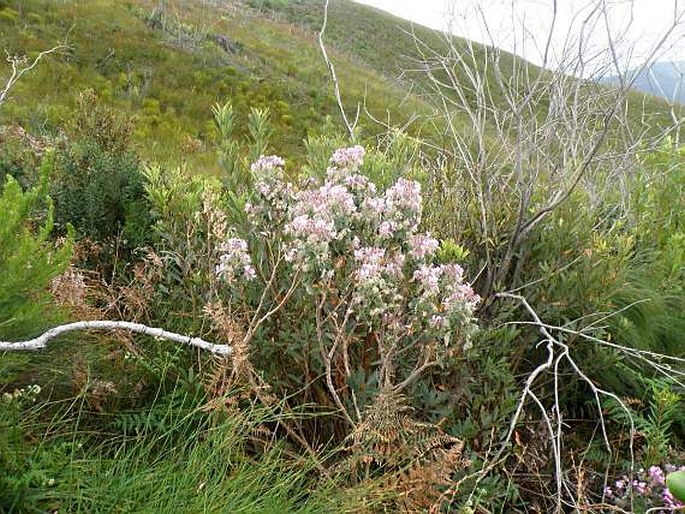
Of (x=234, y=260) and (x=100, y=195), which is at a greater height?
(x=234, y=260)

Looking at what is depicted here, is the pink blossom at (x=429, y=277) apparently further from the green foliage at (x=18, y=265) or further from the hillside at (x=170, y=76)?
the hillside at (x=170, y=76)

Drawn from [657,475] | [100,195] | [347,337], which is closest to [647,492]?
[657,475]

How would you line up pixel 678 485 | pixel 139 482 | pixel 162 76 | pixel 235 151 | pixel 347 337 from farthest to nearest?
1. pixel 162 76
2. pixel 235 151
3. pixel 347 337
4. pixel 139 482
5. pixel 678 485

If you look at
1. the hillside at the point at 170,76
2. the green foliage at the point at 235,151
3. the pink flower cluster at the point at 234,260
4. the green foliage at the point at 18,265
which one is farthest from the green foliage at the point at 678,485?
the hillside at the point at 170,76

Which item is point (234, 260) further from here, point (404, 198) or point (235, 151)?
point (235, 151)

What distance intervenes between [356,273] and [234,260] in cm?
49

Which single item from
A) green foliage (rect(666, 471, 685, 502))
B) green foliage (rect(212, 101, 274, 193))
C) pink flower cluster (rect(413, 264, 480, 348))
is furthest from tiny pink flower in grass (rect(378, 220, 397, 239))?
green foliage (rect(666, 471, 685, 502))

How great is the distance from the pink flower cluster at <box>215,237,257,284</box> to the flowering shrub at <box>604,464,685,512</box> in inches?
66.1

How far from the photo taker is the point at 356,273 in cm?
221

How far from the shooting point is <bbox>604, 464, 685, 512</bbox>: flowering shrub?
2455mm

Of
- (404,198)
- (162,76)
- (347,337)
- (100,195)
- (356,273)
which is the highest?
(404,198)

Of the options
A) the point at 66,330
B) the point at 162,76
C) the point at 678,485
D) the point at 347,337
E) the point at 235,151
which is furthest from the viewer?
the point at 162,76

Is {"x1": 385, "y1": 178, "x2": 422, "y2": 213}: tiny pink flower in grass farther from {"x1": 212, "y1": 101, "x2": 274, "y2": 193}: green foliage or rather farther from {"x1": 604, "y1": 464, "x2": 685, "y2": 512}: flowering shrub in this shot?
{"x1": 604, "y1": 464, "x2": 685, "y2": 512}: flowering shrub

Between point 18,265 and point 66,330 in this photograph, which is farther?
point 66,330
